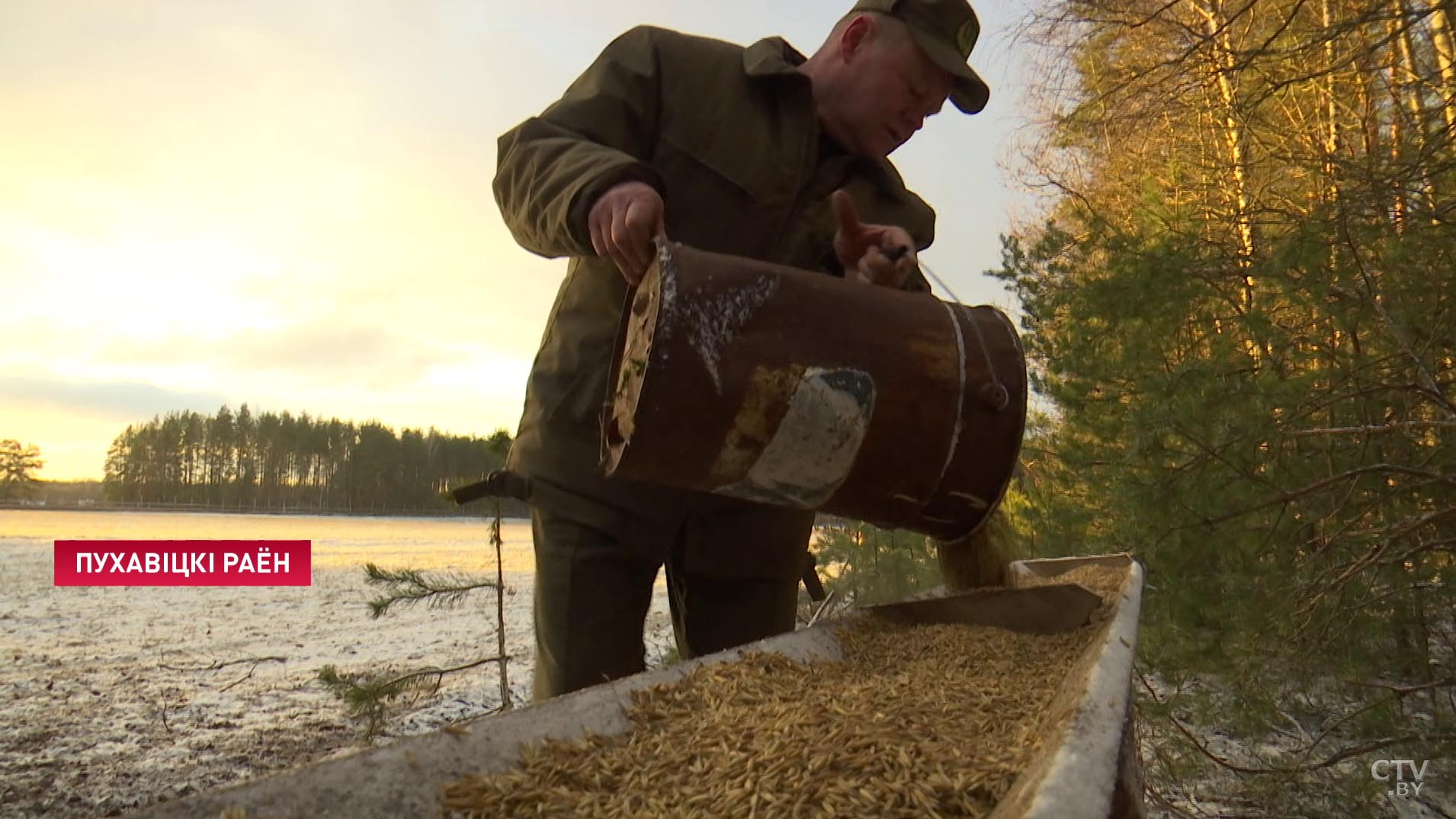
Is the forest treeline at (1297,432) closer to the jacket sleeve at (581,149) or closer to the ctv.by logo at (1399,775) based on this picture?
the ctv.by logo at (1399,775)

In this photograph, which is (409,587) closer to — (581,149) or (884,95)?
(581,149)

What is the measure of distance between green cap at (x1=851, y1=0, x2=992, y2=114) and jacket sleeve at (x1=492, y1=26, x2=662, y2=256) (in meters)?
0.68

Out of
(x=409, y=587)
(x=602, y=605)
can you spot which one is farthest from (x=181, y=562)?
(x=602, y=605)

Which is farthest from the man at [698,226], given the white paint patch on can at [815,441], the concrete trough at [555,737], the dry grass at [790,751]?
the concrete trough at [555,737]

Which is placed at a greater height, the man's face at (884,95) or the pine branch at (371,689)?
the man's face at (884,95)

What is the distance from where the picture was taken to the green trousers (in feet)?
8.11

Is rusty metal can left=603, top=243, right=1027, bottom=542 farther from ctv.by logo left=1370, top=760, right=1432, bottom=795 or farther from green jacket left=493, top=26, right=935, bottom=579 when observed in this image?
ctv.by logo left=1370, top=760, right=1432, bottom=795

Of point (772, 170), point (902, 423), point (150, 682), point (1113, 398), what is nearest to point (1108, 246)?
point (1113, 398)

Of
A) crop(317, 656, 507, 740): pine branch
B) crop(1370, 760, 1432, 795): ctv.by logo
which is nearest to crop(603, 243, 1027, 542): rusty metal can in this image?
crop(317, 656, 507, 740): pine branch

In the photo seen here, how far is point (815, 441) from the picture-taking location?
1.91 metres

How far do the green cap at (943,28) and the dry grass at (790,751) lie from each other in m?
1.58

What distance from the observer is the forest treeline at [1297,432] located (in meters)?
3.67

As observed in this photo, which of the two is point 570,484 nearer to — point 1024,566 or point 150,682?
point 1024,566

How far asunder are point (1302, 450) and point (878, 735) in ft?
12.0
